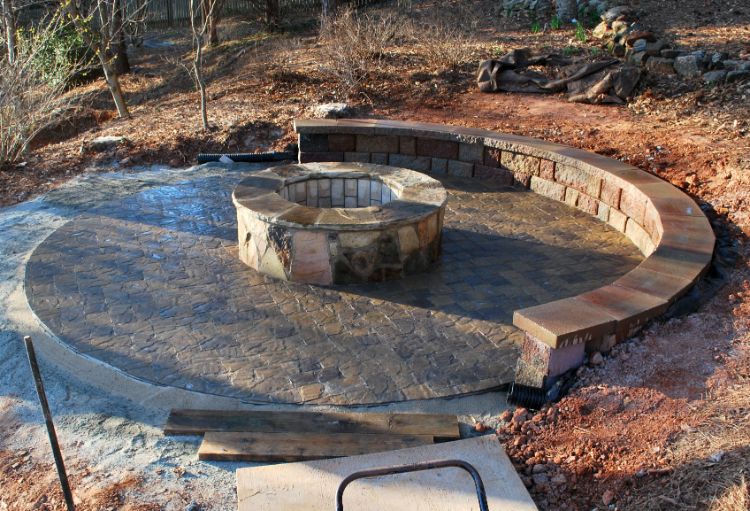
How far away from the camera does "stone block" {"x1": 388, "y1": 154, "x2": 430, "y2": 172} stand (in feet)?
26.0

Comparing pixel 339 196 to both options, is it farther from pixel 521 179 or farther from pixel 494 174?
pixel 521 179

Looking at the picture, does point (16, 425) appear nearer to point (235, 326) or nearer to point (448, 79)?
point (235, 326)

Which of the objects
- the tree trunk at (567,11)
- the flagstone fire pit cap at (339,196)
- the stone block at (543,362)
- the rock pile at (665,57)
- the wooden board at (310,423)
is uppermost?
the tree trunk at (567,11)

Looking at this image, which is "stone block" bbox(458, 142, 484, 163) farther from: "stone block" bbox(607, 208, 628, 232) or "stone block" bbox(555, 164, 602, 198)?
"stone block" bbox(607, 208, 628, 232)

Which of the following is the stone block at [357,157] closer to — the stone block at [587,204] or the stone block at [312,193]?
the stone block at [312,193]

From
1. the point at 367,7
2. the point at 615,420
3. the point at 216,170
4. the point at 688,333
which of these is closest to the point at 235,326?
the point at 615,420

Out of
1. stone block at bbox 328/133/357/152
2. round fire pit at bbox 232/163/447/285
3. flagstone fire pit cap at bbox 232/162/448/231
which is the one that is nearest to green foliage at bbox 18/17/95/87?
stone block at bbox 328/133/357/152

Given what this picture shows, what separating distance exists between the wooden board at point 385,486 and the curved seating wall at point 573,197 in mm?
872

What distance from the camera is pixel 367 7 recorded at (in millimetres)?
16781

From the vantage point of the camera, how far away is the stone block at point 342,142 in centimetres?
802

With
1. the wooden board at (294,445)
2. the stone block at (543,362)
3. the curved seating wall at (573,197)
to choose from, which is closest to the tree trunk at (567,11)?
the curved seating wall at (573,197)

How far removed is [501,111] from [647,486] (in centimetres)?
665

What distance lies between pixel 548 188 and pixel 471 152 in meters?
1.01

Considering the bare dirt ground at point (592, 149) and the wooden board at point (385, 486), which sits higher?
the bare dirt ground at point (592, 149)
